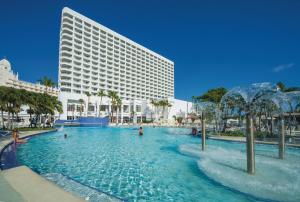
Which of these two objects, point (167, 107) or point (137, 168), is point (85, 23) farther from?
point (137, 168)

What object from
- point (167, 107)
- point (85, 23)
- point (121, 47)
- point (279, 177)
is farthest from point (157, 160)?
point (121, 47)

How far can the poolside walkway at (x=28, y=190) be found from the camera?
4.55 meters

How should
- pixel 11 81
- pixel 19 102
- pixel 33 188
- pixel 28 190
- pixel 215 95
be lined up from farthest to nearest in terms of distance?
pixel 11 81
pixel 215 95
pixel 19 102
pixel 33 188
pixel 28 190

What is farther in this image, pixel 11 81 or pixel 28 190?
pixel 11 81

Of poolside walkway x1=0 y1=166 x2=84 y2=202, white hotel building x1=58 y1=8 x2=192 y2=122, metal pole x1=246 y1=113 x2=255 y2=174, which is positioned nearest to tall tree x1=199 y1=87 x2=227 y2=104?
metal pole x1=246 y1=113 x2=255 y2=174

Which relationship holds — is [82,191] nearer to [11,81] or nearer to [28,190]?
[28,190]

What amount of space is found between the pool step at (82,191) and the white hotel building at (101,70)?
201 feet

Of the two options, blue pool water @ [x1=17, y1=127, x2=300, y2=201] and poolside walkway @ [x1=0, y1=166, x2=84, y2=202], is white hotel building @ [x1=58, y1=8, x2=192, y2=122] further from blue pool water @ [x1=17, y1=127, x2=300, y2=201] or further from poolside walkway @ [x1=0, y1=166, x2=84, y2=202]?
poolside walkway @ [x1=0, y1=166, x2=84, y2=202]

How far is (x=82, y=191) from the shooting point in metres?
6.09

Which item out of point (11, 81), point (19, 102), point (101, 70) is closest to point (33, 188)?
point (19, 102)

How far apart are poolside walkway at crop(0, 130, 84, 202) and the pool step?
0.82m

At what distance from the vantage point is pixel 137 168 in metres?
9.72

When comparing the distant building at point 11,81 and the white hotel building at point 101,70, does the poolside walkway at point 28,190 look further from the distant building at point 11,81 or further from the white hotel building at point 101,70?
the distant building at point 11,81

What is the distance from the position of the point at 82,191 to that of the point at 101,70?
87.5 metres
